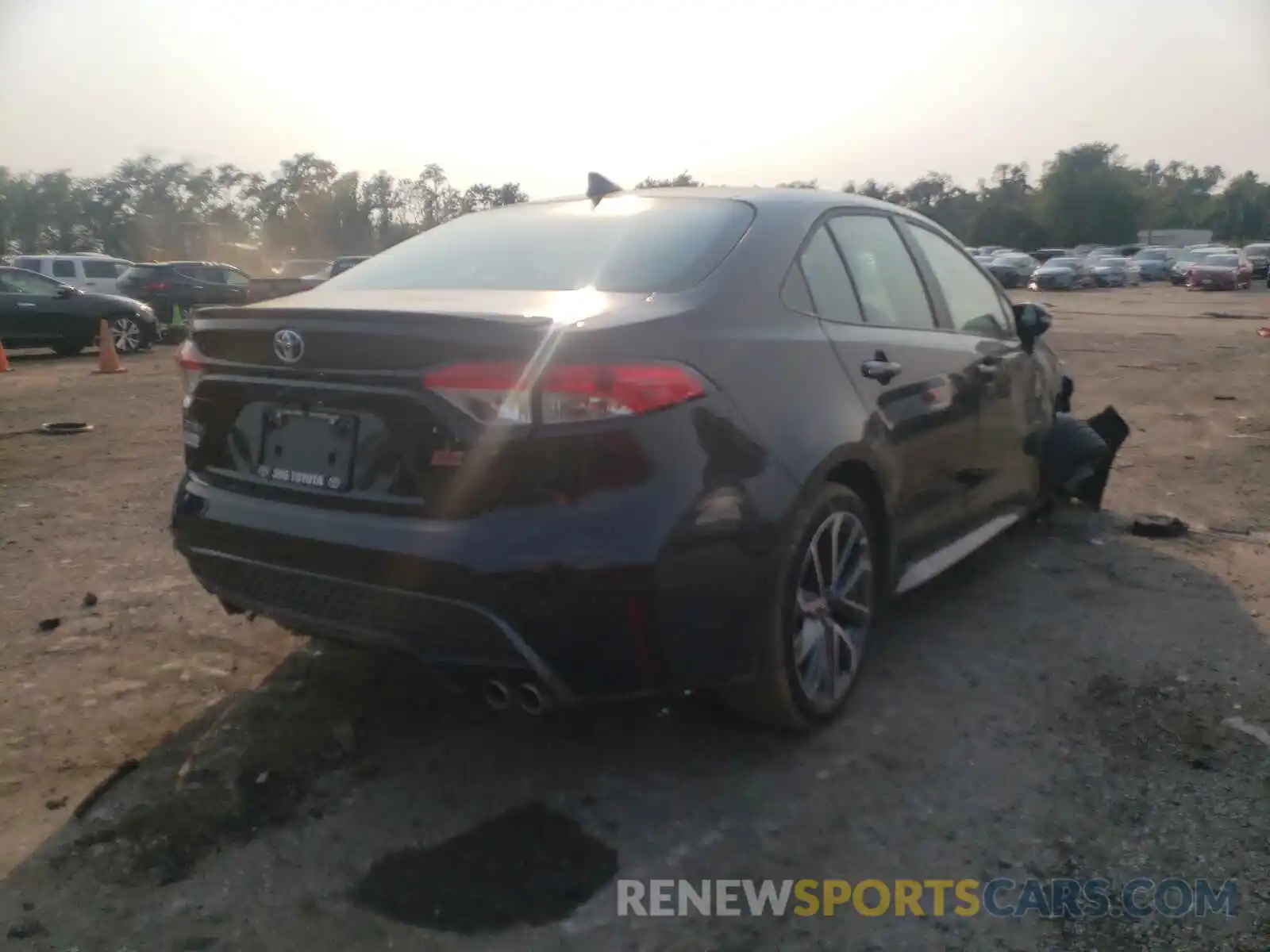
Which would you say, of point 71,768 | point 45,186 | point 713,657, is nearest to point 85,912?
point 71,768

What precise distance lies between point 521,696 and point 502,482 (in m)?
0.55

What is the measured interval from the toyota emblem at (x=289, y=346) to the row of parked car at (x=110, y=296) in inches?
391

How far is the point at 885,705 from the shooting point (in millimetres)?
3584

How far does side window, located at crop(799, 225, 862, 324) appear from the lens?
3432mm

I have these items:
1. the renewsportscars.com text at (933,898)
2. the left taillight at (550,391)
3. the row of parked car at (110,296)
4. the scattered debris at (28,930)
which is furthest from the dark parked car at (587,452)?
the row of parked car at (110,296)

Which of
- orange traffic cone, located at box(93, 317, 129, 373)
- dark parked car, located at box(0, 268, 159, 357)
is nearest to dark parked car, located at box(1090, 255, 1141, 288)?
dark parked car, located at box(0, 268, 159, 357)

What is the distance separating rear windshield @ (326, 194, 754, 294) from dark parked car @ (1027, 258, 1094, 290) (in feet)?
150

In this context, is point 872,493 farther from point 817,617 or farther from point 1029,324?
point 1029,324

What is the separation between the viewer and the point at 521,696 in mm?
2715

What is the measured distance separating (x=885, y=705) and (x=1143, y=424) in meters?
6.68

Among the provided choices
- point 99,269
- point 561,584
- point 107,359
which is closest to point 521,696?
point 561,584

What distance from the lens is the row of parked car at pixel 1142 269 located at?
43.6m

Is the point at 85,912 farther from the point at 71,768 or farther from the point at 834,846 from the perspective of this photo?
the point at 834,846

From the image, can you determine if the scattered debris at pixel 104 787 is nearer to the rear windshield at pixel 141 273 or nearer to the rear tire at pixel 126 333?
the rear tire at pixel 126 333
